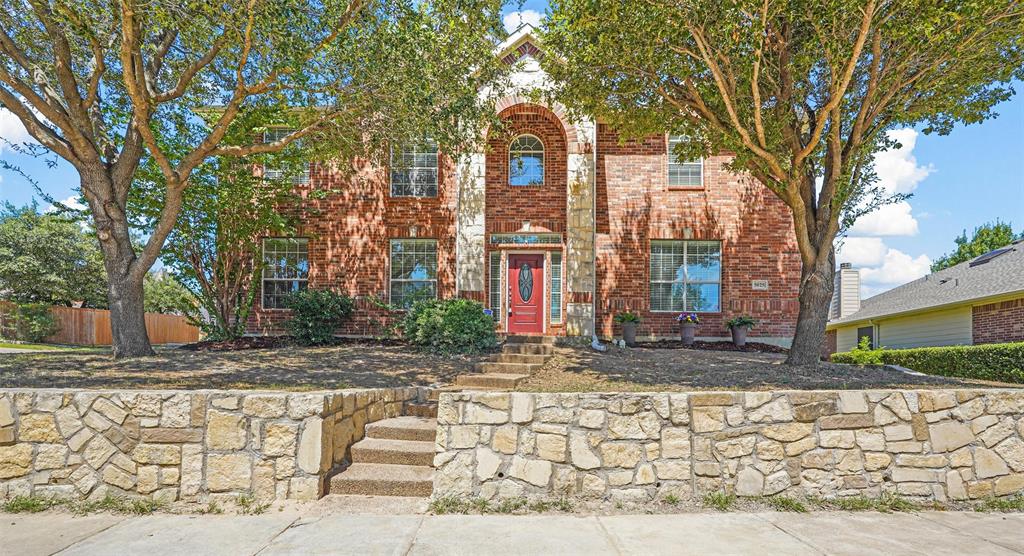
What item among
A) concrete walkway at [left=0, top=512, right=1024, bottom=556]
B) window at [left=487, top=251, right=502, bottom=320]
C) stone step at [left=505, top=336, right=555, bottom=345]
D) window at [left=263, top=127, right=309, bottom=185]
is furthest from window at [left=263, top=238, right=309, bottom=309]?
concrete walkway at [left=0, top=512, right=1024, bottom=556]

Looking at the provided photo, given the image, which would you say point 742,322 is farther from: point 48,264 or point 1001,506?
point 48,264

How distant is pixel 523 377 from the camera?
27.1ft

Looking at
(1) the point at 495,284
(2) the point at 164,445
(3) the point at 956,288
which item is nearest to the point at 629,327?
(1) the point at 495,284

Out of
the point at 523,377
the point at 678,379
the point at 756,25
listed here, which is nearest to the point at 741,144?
the point at 756,25

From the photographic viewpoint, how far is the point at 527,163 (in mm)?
13164

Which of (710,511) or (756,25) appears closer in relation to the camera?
(710,511)

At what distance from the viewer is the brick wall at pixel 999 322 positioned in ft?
39.0

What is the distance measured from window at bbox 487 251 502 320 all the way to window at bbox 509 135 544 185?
1923 millimetres

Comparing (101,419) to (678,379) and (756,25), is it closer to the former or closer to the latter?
(678,379)

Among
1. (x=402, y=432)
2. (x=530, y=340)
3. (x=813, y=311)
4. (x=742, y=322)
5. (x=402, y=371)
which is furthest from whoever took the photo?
(x=742, y=322)

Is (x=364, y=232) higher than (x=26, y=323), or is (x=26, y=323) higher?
(x=364, y=232)

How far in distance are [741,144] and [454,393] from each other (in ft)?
18.5

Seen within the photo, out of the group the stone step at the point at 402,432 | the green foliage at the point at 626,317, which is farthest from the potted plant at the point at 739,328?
the stone step at the point at 402,432

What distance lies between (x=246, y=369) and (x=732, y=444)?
6903mm
